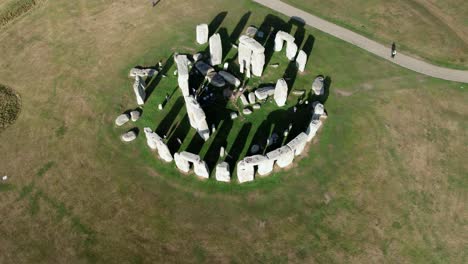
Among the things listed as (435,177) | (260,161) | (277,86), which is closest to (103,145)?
(260,161)

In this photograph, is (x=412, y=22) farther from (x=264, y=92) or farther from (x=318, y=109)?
(x=264, y=92)

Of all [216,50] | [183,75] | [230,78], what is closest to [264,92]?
[230,78]

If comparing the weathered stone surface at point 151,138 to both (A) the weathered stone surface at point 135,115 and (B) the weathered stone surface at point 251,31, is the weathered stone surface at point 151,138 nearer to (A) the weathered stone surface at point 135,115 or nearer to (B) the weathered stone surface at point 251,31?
(A) the weathered stone surface at point 135,115

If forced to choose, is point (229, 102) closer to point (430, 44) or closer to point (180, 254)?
Result: point (180, 254)

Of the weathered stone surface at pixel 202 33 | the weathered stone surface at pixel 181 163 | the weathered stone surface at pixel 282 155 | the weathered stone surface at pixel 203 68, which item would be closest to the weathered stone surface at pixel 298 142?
the weathered stone surface at pixel 282 155

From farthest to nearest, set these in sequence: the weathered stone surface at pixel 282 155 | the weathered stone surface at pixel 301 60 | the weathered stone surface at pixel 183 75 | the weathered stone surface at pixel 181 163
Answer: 1. the weathered stone surface at pixel 301 60
2. the weathered stone surface at pixel 183 75
3. the weathered stone surface at pixel 181 163
4. the weathered stone surface at pixel 282 155
